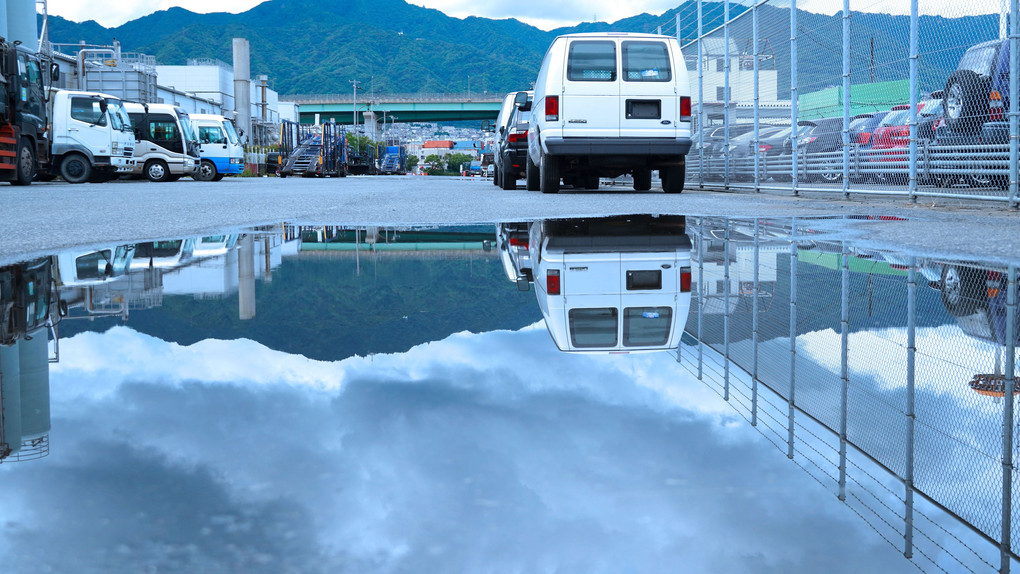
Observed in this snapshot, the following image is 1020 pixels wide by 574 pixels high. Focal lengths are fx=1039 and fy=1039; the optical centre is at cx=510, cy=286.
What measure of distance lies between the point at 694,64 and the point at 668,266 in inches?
628

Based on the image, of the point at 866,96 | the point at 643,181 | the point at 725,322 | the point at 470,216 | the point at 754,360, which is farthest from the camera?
the point at 643,181

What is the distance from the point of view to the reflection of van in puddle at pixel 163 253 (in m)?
5.79

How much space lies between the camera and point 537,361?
3141 millimetres

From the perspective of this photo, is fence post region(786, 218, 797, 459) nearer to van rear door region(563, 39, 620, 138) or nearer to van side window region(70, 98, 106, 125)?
van rear door region(563, 39, 620, 138)

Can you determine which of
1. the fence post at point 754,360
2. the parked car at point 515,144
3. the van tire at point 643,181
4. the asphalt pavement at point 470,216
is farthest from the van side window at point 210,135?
the fence post at point 754,360

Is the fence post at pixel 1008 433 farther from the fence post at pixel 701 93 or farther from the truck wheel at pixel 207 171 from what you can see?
the truck wheel at pixel 207 171

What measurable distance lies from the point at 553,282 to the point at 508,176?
55.7 feet

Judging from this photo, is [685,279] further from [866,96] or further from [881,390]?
[866,96]

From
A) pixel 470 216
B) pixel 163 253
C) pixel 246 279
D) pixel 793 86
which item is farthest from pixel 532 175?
pixel 246 279

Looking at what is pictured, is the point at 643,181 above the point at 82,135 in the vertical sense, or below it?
below

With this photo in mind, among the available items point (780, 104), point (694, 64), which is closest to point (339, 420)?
point (780, 104)

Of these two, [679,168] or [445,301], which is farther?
[679,168]

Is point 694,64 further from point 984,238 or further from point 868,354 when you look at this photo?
point 868,354

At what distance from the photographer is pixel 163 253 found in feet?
21.1
